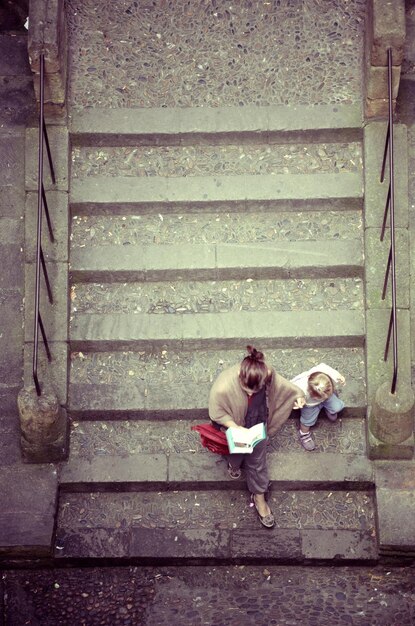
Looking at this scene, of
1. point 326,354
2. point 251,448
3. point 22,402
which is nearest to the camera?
point 251,448

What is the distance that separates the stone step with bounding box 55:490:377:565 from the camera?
28.1 ft

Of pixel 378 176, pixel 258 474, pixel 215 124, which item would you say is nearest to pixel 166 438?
pixel 258 474

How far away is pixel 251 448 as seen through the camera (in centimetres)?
786

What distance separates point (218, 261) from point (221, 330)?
2.09ft

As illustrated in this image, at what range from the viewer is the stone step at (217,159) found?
9.44m

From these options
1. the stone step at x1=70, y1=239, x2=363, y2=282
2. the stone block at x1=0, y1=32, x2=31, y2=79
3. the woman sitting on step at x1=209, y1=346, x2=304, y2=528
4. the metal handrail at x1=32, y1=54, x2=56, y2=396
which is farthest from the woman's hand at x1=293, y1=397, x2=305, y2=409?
the stone block at x1=0, y1=32, x2=31, y2=79

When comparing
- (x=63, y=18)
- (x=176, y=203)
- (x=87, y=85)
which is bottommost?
(x=176, y=203)

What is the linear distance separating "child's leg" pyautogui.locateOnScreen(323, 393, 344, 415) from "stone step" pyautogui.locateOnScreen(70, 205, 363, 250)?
5.02ft

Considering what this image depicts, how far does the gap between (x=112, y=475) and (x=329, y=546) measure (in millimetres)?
1932

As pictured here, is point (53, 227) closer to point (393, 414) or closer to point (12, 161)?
point (12, 161)

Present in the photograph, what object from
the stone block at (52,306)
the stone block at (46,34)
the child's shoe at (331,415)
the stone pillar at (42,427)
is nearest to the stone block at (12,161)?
the stone block at (46,34)

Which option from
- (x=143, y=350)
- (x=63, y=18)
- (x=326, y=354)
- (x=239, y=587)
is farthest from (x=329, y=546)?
(x=63, y=18)

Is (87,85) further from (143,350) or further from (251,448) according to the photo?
(251,448)

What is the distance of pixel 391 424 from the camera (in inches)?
336
